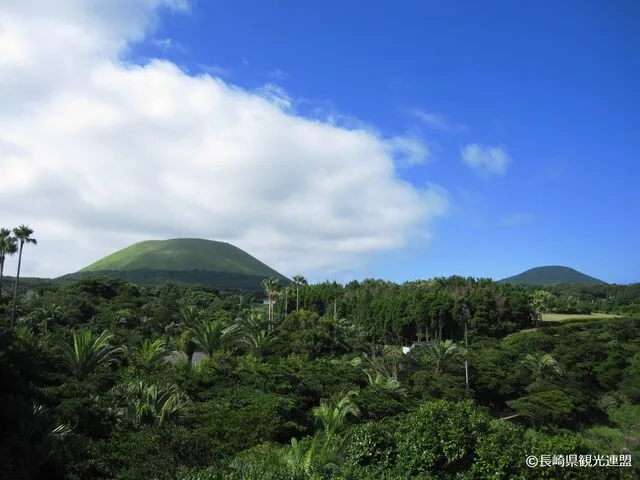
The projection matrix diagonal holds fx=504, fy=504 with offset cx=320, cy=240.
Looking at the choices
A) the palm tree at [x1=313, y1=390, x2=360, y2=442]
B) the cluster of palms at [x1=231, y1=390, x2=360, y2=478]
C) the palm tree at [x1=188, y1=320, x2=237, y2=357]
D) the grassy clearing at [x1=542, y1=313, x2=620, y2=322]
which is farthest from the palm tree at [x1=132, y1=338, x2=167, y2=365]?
the grassy clearing at [x1=542, y1=313, x2=620, y2=322]

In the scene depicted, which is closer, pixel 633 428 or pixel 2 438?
pixel 2 438

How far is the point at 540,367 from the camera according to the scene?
42781mm

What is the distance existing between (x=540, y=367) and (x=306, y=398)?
2473 cm

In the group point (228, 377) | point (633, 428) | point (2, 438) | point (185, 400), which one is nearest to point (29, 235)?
point (228, 377)

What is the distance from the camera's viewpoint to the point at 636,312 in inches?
3452

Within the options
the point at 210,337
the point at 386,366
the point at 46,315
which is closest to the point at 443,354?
the point at 386,366

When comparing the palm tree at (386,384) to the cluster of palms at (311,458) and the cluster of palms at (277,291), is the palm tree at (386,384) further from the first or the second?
the cluster of palms at (277,291)

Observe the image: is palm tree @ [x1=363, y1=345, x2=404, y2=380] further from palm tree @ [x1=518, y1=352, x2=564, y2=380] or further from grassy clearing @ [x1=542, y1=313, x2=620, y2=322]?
grassy clearing @ [x1=542, y1=313, x2=620, y2=322]

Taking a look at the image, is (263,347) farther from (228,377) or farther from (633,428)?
(633,428)

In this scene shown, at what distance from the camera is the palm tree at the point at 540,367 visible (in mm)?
42562

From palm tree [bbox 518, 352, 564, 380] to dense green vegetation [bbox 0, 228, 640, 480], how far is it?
6.4 inches

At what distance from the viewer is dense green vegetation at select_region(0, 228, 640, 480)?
11.8m

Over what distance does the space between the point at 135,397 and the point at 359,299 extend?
70.9 metres

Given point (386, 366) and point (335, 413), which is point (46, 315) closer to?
point (386, 366)
